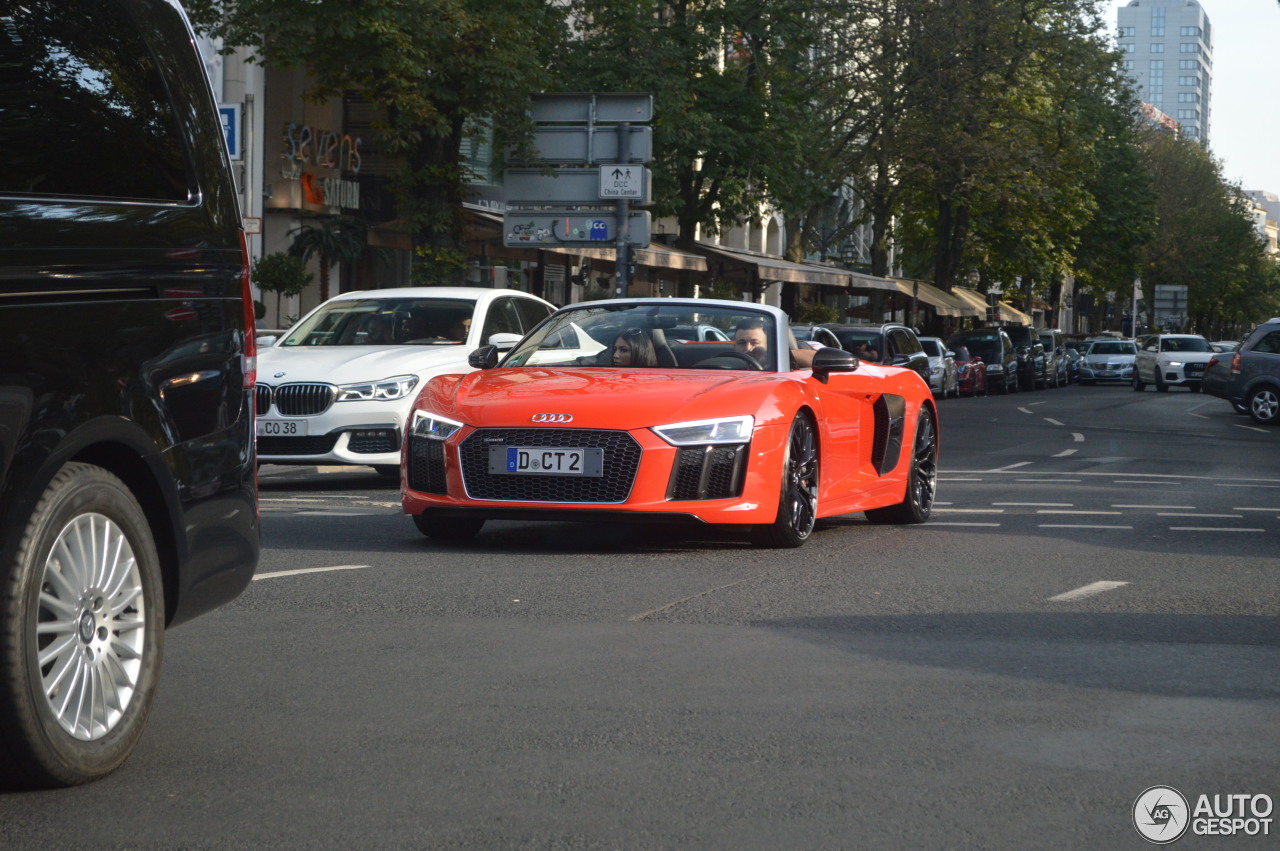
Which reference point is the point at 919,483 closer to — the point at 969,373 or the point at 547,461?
the point at 547,461

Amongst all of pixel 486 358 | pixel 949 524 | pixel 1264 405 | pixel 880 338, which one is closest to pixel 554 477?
pixel 486 358

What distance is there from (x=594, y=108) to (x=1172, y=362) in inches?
1238

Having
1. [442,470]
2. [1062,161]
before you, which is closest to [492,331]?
[442,470]

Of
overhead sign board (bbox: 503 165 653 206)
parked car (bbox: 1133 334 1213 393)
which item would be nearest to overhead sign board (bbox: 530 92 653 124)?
overhead sign board (bbox: 503 165 653 206)

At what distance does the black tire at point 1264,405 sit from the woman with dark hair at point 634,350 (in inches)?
917

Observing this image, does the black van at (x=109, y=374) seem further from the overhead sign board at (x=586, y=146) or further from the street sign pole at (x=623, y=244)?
the overhead sign board at (x=586, y=146)

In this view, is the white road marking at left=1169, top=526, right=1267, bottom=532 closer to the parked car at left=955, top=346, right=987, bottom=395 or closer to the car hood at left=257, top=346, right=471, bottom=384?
the car hood at left=257, top=346, right=471, bottom=384

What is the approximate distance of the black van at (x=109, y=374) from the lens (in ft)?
13.6

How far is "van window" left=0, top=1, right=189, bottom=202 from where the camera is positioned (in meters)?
4.26

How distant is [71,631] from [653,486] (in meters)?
4.93

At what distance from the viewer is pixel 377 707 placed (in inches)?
211

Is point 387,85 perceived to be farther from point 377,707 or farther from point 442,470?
point 377,707

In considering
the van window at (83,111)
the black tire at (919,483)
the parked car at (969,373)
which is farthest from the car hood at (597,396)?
the parked car at (969,373)

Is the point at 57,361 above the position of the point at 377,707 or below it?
above
